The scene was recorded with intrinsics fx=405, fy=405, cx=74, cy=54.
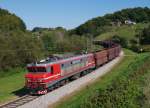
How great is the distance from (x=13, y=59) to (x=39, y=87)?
95.5 ft

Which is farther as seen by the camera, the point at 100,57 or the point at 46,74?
the point at 100,57

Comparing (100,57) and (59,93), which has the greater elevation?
(100,57)

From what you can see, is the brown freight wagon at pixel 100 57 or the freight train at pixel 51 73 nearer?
the freight train at pixel 51 73

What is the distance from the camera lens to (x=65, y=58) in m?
43.9

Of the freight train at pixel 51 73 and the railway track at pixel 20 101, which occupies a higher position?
the freight train at pixel 51 73

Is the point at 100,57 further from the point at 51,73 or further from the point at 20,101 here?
the point at 20,101

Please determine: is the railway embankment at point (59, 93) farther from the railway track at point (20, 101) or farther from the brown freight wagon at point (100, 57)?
the brown freight wagon at point (100, 57)

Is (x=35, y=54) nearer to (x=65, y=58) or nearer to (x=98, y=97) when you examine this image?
(x=65, y=58)

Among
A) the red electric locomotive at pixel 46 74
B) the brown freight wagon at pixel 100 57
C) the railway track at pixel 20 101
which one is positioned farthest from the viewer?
the brown freight wagon at pixel 100 57

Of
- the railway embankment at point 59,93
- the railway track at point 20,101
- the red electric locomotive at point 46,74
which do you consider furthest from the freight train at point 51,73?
the railway track at point 20,101

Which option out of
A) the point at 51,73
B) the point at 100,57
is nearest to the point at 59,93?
the point at 51,73

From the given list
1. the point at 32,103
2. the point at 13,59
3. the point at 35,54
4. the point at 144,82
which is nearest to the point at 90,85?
the point at 32,103

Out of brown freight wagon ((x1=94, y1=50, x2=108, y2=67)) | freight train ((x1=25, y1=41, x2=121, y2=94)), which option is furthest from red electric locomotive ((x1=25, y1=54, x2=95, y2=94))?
brown freight wagon ((x1=94, y1=50, x2=108, y2=67))

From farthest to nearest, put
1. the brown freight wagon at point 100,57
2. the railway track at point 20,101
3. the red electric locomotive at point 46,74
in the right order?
the brown freight wagon at point 100,57 < the red electric locomotive at point 46,74 < the railway track at point 20,101
